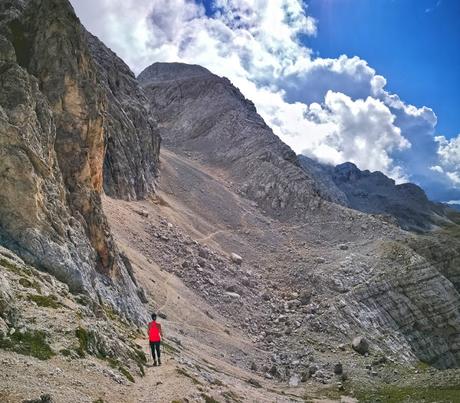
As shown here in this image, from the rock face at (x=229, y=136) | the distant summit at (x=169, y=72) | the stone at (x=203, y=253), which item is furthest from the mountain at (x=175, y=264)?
the distant summit at (x=169, y=72)

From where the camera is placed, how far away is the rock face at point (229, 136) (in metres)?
109

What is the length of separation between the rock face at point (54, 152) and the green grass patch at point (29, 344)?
8.62 m

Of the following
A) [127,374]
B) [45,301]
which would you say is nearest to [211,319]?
[127,374]

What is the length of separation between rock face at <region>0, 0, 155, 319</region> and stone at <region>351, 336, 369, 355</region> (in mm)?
32021

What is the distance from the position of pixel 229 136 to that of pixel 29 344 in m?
120

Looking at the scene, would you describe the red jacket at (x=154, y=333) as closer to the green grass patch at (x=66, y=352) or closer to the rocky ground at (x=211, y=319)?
the rocky ground at (x=211, y=319)

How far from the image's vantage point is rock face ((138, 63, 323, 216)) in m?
109

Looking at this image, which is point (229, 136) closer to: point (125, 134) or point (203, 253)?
point (125, 134)

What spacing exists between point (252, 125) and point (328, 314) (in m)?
82.4

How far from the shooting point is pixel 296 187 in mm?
A: 108438

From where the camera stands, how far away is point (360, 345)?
60562 mm

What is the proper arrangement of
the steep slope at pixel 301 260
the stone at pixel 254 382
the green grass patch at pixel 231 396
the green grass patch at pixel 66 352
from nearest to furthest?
1. the green grass patch at pixel 66 352
2. the green grass patch at pixel 231 396
3. the stone at pixel 254 382
4. the steep slope at pixel 301 260

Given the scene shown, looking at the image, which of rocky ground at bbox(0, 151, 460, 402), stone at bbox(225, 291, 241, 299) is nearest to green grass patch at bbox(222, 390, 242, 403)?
rocky ground at bbox(0, 151, 460, 402)

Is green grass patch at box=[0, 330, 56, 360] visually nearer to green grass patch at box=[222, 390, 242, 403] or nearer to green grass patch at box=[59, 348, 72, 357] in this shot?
green grass patch at box=[59, 348, 72, 357]
